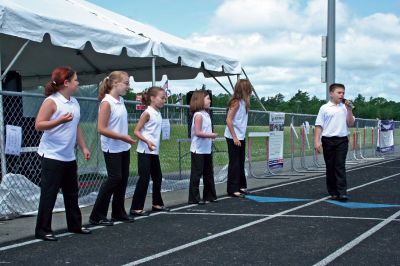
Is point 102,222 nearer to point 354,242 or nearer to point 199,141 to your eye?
point 199,141

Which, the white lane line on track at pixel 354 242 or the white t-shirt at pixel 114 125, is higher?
the white t-shirt at pixel 114 125

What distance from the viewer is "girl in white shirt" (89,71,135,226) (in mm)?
6371

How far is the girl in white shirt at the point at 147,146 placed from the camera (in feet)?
23.8

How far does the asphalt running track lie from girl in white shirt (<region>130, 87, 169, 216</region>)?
334 millimetres

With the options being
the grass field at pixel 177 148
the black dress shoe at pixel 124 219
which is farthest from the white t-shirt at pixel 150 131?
the grass field at pixel 177 148

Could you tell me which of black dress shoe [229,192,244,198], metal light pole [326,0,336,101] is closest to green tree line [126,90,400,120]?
metal light pole [326,0,336,101]

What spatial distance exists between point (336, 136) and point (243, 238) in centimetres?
352

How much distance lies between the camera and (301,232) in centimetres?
620

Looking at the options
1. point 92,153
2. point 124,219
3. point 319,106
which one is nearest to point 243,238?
point 124,219

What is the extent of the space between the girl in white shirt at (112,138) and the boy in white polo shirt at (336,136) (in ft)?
12.0

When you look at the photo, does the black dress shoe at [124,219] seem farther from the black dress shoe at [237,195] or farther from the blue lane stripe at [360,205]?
the blue lane stripe at [360,205]

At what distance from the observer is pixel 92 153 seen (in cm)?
1047

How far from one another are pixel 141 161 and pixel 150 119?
57cm

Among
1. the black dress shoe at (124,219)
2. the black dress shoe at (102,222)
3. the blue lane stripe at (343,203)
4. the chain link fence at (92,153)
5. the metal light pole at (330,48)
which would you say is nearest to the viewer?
the black dress shoe at (102,222)
